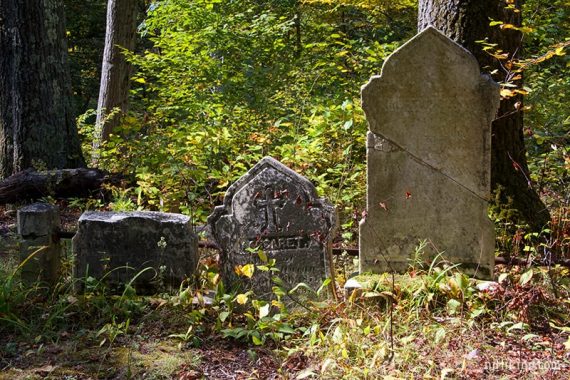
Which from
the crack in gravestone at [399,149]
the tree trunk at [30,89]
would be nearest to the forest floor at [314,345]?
the crack in gravestone at [399,149]

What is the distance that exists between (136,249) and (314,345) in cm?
165

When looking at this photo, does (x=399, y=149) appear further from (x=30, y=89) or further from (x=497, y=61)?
(x=30, y=89)

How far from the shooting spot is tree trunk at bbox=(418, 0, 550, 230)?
598 centimetres

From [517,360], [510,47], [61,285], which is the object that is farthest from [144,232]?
[510,47]

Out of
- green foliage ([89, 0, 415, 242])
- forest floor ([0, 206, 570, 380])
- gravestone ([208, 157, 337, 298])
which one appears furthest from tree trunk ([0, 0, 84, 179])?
gravestone ([208, 157, 337, 298])

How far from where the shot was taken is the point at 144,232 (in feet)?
17.1

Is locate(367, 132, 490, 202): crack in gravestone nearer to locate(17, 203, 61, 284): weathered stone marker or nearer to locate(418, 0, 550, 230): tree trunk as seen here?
locate(418, 0, 550, 230): tree trunk

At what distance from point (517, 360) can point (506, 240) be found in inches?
72.3

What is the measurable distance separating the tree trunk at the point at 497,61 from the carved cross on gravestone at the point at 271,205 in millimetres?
2100

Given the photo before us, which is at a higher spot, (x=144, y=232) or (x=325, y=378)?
(x=144, y=232)

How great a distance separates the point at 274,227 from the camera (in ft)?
A: 16.6

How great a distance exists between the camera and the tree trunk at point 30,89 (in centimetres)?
900

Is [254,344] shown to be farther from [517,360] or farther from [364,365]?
[517,360]


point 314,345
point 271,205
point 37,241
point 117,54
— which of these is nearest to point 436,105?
point 271,205
